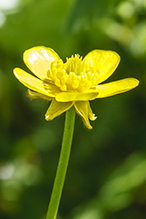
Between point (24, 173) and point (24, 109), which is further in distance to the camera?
point (24, 109)

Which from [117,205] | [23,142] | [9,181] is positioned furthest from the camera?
[23,142]

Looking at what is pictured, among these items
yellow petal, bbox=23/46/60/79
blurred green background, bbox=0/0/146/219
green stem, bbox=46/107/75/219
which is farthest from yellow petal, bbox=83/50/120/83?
blurred green background, bbox=0/0/146/219

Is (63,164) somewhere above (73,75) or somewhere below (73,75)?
below

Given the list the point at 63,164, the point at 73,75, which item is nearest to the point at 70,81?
the point at 73,75

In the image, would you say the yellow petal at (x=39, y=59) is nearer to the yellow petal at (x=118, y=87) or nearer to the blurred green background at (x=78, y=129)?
the yellow petal at (x=118, y=87)

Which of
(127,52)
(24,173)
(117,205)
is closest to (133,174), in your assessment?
(117,205)

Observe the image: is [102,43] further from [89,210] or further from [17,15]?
[89,210]

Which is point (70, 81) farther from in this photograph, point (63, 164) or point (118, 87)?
point (63, 164)
